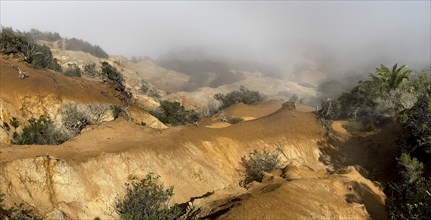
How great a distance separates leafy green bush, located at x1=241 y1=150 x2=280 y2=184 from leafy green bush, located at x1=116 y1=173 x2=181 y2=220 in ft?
22.3

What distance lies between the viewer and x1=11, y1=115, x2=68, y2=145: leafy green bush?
20734 mm

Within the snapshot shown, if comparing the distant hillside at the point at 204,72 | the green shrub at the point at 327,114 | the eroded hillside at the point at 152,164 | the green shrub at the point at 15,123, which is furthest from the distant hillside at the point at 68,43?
the green shrub at the point at 15,123

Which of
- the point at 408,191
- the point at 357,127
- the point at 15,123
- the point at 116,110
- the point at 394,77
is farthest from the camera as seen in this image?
the point at 357,127

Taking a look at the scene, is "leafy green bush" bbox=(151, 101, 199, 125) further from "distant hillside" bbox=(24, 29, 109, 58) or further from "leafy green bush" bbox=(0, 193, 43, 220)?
"distant hillside" bbox=(24, 29, 109, 58)

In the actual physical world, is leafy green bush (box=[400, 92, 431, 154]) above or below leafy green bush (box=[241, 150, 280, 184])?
above

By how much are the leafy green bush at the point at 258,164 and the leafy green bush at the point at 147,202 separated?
6791 millimetres

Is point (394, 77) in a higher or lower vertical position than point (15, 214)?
higher

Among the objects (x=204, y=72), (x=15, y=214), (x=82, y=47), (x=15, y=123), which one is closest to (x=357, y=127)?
(x=15, y=123)

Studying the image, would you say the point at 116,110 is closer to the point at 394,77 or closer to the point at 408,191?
the point at 408,191

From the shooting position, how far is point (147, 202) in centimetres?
1609

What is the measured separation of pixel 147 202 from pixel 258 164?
9.53 m

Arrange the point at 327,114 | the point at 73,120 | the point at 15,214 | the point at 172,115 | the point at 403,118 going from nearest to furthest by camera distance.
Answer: the point at 15,214 < the point at 403,118 < the point at 73,120 < the point at 327,114 < the point at 172,115

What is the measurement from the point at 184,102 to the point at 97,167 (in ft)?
168

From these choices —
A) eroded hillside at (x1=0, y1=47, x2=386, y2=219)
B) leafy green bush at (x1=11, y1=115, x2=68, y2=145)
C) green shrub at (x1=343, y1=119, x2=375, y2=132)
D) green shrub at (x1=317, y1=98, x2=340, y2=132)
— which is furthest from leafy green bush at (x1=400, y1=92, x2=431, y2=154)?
leafy green bush at (x1=11, y1=115, x2=68, y2=145)
